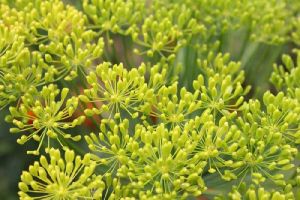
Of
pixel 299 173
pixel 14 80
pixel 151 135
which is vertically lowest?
pixel 299 173

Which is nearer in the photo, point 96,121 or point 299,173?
point 299,173

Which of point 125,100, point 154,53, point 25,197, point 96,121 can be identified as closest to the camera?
point 25,197

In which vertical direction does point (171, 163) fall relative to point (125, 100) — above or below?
below

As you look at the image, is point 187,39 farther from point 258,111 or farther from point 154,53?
point 258,111

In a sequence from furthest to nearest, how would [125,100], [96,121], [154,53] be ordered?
1. [154,53]
2. [96,121]
3. [125,100]

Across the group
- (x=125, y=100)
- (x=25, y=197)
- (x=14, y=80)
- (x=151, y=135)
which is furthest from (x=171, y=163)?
(x=14, y=80)

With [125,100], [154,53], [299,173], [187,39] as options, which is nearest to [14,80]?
[125,100]
